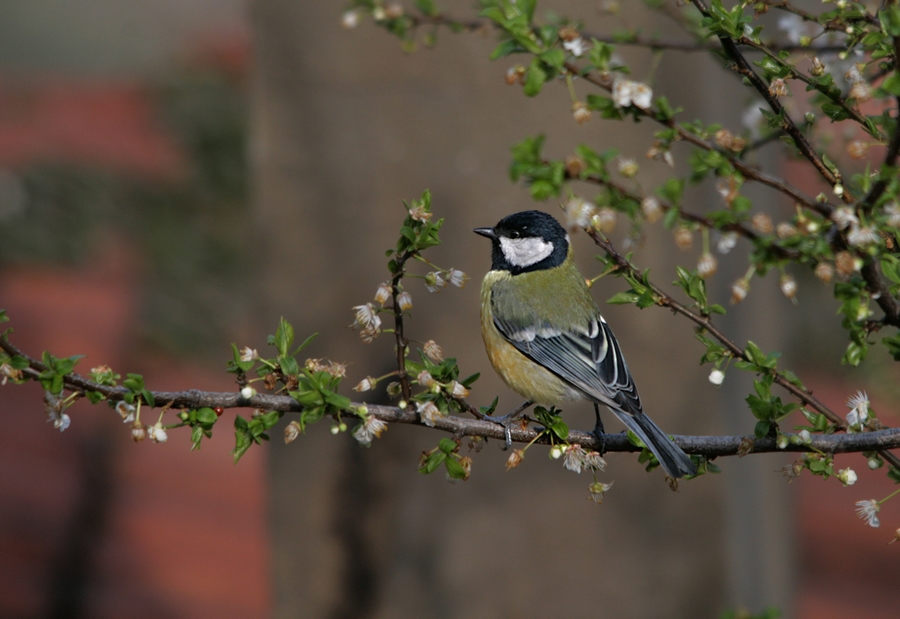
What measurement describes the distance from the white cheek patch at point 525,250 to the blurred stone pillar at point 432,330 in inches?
5.0

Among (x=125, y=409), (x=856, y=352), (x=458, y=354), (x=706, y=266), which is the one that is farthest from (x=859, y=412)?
(x=458, y=354)

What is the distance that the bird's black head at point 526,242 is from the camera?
2904 mm

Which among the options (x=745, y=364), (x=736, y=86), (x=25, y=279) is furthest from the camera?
(x=25, y=279)

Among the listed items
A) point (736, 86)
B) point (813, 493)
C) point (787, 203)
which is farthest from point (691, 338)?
point (787, 203)

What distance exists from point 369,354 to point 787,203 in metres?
6.31

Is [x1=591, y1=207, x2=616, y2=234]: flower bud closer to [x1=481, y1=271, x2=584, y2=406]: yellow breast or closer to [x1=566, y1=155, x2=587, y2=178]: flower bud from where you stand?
[x1=566, y1=155, x2=587, y2=178]: flower bud

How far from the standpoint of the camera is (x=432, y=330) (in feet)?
10.2

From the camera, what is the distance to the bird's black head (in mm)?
2904

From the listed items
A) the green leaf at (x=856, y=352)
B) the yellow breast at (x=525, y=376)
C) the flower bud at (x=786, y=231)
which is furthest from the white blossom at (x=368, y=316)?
the yellow breast at (x=525, y=376)

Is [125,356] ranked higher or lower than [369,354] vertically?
higher

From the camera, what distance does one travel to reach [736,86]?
133 inches

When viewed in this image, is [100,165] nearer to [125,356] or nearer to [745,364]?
[125,356]

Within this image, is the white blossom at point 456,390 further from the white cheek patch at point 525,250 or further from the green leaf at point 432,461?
the white cheek patch at point 525,250

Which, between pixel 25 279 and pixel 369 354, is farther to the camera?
pixel 25 279
